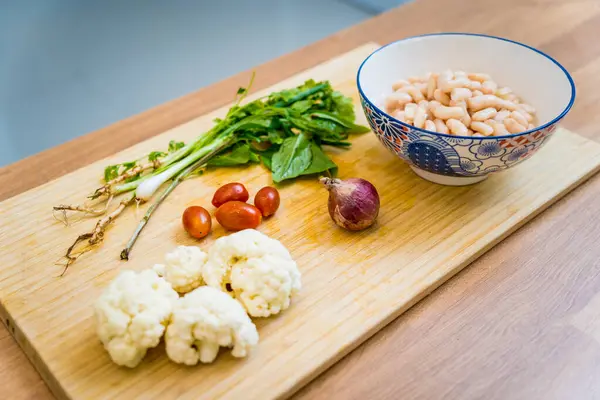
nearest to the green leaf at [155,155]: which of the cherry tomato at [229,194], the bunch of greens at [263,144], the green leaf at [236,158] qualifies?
the bunch of greens at [263,144]

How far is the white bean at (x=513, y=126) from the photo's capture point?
1316 mm

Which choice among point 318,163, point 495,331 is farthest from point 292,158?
point 495,331

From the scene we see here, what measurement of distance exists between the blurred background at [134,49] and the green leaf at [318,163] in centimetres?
219

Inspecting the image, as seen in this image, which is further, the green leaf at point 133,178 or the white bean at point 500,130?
the green leaf at point 133,178

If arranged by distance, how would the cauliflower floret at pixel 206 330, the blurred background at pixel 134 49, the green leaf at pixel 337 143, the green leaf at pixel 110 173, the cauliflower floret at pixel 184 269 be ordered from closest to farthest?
the cauliflower floret at pixel 206 330 < the cauliflower floret at pixel 184 269 < the green leaf at pixel 110 173 < the green leaf at pixel 337 143 < the blurred background at pixel 134 49

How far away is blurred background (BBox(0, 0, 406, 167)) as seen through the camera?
11.3ft

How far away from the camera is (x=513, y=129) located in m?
1.32

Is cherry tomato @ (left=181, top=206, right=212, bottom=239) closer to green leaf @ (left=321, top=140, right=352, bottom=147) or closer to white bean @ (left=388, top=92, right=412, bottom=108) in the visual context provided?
green leaf @ (left=321, top=140, right=352, bottom=147)

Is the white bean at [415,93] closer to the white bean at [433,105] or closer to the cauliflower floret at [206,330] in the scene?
the white bean at [433,105]

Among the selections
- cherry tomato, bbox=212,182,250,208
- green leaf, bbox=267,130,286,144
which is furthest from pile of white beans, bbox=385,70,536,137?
cherry tomato, bbox=212,182,250,208

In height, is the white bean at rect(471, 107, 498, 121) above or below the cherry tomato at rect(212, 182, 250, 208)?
above

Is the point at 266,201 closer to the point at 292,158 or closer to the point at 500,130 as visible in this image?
the point at 292,158

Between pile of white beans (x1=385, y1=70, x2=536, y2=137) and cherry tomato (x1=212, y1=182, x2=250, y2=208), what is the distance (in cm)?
40

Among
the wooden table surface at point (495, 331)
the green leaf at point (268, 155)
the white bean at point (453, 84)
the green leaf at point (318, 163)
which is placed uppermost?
the white bean at point (453, 84)
